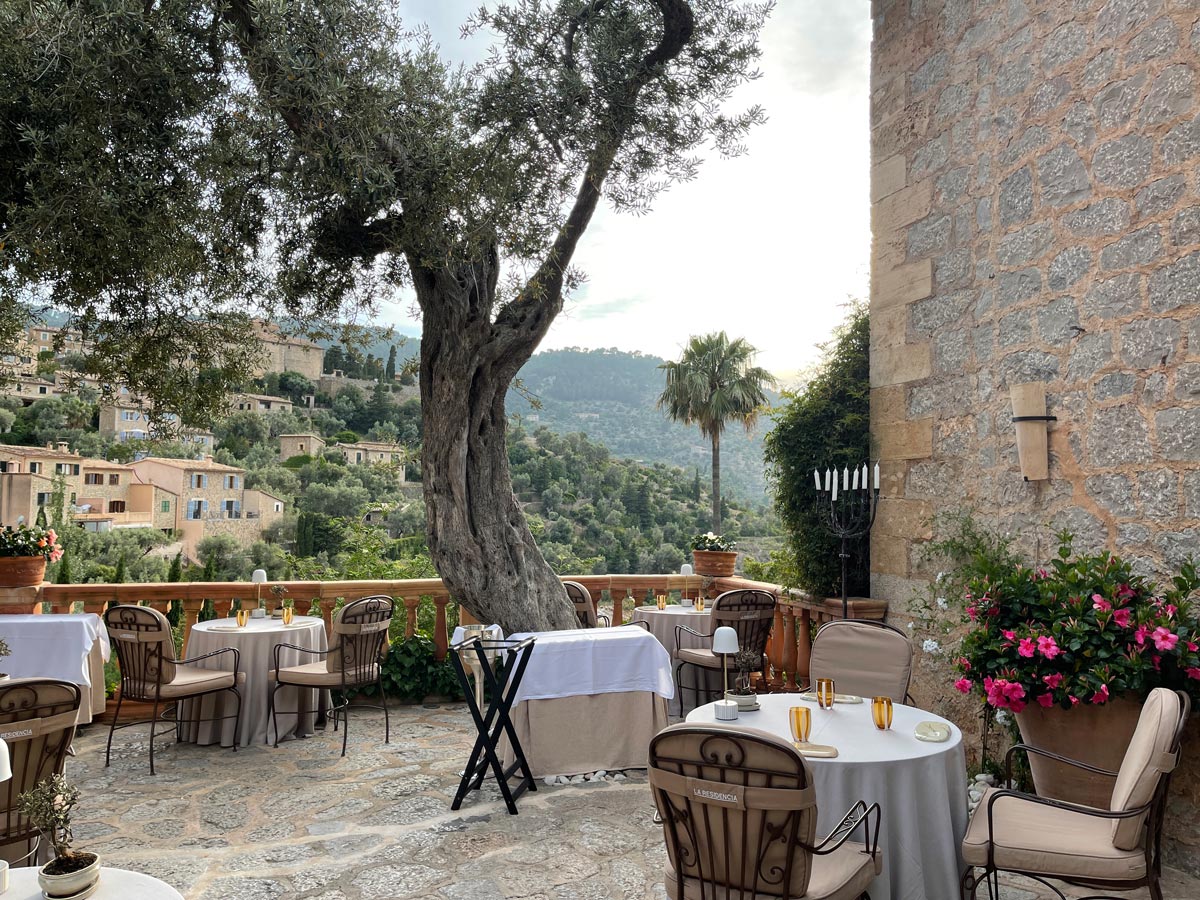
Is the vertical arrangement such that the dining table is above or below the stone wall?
below

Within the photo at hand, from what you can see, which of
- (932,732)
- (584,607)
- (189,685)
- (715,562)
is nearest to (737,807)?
(932,732)

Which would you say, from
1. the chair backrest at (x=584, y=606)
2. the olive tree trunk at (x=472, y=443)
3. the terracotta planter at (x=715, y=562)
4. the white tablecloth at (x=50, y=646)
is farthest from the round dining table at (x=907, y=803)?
the white tablecloth at (x=50, y=646)

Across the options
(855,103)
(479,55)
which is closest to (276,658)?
(479,55)

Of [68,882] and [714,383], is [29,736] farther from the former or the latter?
[714,383]

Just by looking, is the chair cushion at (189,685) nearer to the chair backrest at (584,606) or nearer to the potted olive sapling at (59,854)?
the chair backrest at (584,606)

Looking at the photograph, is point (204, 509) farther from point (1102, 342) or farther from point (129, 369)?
point (1102, 342)

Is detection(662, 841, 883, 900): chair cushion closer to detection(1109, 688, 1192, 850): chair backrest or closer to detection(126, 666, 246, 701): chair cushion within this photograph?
detection(1109, 688, 1192, 850): chair backrest

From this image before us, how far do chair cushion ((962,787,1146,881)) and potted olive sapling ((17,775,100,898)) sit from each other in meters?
2.36

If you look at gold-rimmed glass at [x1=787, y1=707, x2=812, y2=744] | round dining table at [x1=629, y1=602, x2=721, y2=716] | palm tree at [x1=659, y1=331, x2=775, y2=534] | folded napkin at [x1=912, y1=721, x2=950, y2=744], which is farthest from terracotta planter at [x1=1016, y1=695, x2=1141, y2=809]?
palm tree at [x1=659, y1=331, x2=775, y2=534]

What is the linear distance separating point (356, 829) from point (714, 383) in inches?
743

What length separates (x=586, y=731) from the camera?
4305mm

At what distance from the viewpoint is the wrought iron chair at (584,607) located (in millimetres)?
5961

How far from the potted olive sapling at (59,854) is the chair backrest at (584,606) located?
171 inches

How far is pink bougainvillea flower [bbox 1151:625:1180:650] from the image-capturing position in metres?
3.03
